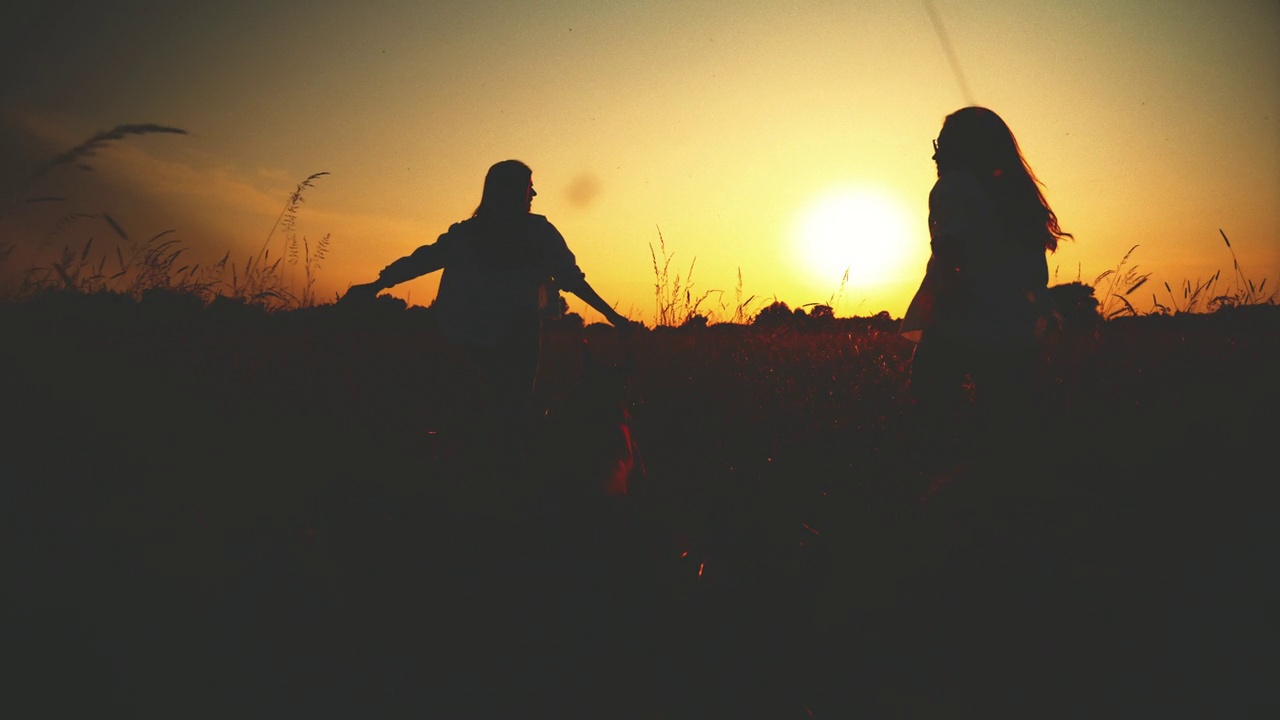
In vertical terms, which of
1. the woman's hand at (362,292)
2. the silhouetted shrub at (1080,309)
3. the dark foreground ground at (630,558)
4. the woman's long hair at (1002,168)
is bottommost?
the dark foreground ground at (630,558)

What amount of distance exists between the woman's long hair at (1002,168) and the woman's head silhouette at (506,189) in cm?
195

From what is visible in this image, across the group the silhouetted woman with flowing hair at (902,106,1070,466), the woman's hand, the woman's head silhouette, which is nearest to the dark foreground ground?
the silhouetted woman with flowing hair at (902,106,1070,466)

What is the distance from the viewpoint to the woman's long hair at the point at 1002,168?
8.87 feet

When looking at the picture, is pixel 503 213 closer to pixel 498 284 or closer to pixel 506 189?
pixel 506 189

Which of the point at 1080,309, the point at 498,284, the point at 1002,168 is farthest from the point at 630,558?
the point at 1080,309

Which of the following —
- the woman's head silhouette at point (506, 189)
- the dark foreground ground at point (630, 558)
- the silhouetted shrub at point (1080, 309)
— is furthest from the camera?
the silhouetted shrub at point (1080, 309)

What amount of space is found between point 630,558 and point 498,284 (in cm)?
186

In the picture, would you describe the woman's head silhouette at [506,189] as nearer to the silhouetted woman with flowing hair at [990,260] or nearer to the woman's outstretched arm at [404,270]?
the woman's outstretched arm at [404,270]

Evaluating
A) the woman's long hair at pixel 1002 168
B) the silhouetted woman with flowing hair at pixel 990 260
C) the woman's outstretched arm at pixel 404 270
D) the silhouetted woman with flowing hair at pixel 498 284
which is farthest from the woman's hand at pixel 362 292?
the woman's long hair at pixel 1002 168

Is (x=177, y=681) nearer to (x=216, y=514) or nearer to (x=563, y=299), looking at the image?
(x=216, y=514)

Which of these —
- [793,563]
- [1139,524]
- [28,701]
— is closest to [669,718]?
[793,563]

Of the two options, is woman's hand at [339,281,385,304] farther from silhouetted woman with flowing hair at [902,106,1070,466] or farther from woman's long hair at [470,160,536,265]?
silhouetted woman with flowing hair at [902,106,1070,466]

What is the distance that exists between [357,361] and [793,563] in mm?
3403

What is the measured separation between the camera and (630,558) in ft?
5.64
